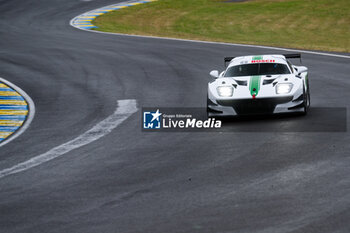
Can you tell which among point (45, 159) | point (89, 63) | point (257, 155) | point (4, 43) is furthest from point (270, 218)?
point (4, 43)

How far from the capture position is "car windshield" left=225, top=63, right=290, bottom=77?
15.2 m

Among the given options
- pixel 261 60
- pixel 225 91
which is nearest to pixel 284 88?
pixel 225 91

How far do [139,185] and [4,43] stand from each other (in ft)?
85.3

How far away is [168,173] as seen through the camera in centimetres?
1024

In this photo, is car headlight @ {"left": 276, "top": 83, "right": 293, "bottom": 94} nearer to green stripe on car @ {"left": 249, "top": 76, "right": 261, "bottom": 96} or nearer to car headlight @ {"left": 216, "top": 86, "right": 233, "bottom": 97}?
green stripe on car @ {"left": 249, "top": 76, "right": 261, "bottom": 96}

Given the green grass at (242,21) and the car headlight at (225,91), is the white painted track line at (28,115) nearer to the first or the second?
the car headlight at (225,91)

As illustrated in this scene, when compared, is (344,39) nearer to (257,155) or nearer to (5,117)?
(5,117)

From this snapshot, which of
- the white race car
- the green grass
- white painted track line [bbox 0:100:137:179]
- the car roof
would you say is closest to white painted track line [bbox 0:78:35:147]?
white painted track line [bbox 0:100:137:179]

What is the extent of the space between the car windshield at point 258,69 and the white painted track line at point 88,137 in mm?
2792

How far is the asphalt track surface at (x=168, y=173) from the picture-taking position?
7875mm

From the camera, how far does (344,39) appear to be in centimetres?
3478

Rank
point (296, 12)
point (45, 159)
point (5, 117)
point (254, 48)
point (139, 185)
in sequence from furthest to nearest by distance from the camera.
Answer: point (296, 12) → point (254, 48) → point (5, 117) → point (45, 159) → point (139, 185)

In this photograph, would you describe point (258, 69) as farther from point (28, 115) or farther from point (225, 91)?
point (28, 115)

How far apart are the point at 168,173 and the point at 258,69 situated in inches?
226
